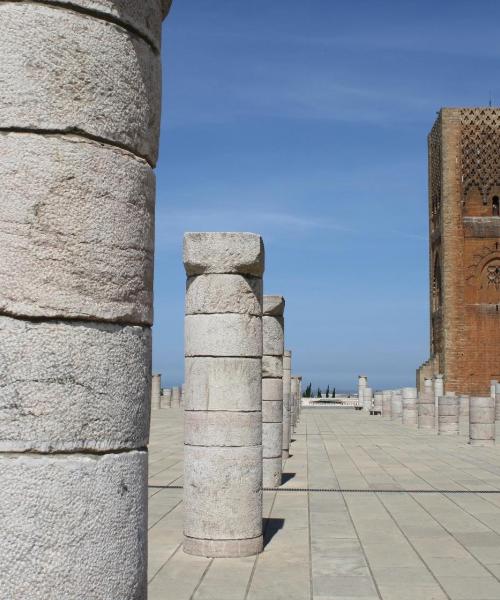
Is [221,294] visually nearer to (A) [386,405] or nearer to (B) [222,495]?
(B) [222,495]

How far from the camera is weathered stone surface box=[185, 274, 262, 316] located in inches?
292

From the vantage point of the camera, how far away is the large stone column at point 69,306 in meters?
2.61

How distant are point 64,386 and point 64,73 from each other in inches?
39.4

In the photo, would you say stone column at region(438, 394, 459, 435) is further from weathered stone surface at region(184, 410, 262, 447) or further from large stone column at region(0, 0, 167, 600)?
large stone column at region(0, 0, 167, 600)

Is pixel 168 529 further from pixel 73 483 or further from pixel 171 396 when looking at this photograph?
pixel 171 396

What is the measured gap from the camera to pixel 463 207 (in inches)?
1551

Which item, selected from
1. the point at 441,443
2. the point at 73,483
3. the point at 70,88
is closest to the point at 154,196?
the point at 70,88

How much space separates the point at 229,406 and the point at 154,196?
4.33 meters

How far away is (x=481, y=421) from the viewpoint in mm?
18625

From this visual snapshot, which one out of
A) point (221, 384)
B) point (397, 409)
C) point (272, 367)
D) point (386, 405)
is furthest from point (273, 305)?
point (386, 405)

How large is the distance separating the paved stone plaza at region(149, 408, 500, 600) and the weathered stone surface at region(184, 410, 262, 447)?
946 mm

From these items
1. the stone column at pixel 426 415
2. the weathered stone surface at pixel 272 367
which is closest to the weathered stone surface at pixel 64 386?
the weathered stone surface at pixel 272 367

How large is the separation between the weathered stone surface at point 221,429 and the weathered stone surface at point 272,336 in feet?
16.0

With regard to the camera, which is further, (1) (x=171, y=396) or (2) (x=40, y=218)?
(1) (x=171, y=396)
